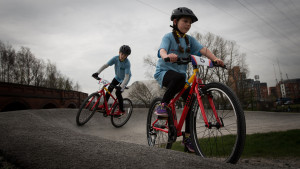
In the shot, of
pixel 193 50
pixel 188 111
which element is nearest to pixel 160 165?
pixel 188 111

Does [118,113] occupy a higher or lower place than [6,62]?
lower

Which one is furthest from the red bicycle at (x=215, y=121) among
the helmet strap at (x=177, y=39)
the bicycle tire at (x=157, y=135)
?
the bicycle tire at (x=157, y=135)

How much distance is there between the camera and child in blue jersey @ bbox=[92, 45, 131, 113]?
6.92m

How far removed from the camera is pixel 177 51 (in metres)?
3.39

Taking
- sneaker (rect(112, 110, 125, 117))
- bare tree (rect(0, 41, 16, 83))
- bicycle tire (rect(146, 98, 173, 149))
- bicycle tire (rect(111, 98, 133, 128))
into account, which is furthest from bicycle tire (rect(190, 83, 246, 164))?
bare tree (rect(0, 41, 16, 83))

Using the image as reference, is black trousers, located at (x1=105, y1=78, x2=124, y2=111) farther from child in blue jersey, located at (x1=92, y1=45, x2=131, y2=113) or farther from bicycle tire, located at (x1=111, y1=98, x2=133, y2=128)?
bicycle tire, located at (x1=111, y1=98, x2=133, y2=128)

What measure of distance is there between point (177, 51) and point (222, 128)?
1575 mm

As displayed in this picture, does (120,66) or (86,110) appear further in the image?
(120,66)

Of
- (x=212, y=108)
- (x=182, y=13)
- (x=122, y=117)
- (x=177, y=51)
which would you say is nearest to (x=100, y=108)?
(x=122, y=117)

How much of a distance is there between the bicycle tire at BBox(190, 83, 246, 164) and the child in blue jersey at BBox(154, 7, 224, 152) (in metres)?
0.44

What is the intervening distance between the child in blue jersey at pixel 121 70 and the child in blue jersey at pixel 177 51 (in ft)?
11.9

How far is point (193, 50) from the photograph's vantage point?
3.60 m

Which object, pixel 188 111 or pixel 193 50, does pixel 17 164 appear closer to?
pixel 188 111

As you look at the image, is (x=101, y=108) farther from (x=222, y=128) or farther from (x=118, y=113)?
(x=222, y=128)
